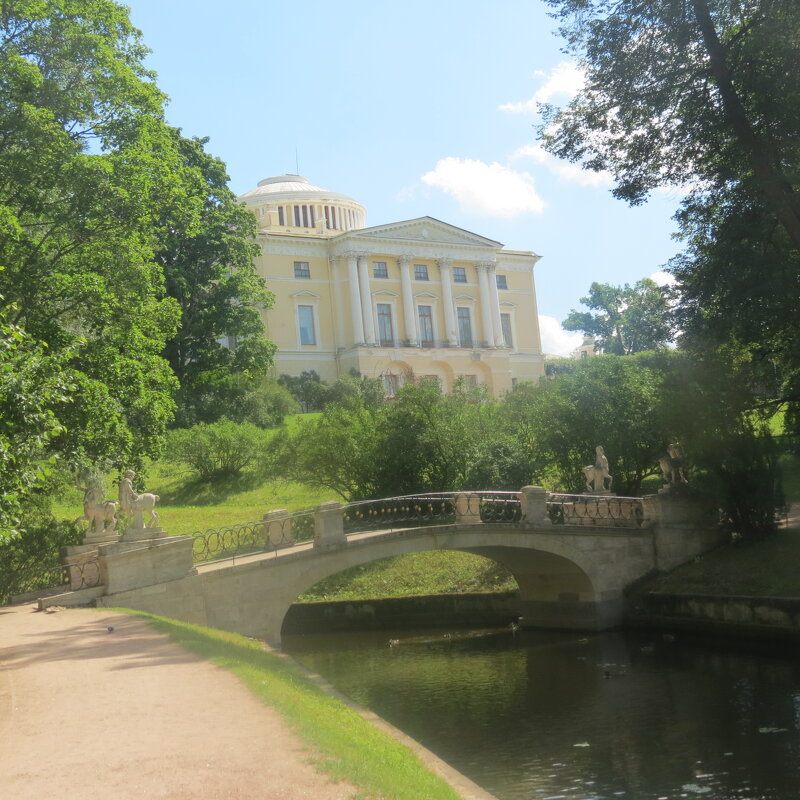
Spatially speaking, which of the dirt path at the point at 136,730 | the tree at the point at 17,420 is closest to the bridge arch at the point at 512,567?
the dirt path at the point at 136,730

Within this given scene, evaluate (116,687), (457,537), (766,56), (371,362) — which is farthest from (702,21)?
(371,362)

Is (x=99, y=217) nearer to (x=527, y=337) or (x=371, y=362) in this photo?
(x=371, y=362)

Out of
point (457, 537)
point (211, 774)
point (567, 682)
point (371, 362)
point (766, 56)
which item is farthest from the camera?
point (371, 362)

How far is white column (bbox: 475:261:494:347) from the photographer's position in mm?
73062

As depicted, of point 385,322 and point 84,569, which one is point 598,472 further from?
point 385,322

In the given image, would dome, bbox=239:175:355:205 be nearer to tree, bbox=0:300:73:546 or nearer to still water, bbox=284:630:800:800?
still water, bbox=284:630:800:800

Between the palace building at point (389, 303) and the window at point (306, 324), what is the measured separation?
0.07 metres

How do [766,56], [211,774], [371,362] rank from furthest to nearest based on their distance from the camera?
[371,362], [766,56], [211,774]

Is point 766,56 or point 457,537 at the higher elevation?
point 766,56

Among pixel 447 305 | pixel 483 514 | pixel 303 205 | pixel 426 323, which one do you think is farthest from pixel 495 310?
pixel 483 514

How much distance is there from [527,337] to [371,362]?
55.7 ft

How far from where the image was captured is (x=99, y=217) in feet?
65.6

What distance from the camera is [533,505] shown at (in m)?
23.9

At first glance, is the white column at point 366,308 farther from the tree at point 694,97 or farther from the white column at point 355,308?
the tree at point 694,97
